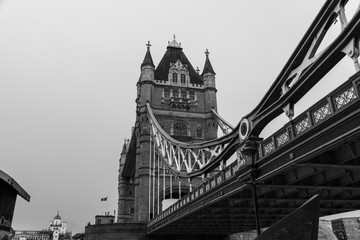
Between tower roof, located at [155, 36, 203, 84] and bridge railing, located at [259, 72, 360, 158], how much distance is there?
44210 millimetres

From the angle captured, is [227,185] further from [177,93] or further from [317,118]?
[177,93]

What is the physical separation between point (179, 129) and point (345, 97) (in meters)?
42.2

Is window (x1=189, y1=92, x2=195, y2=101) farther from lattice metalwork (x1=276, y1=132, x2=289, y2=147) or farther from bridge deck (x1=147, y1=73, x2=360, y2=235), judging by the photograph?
lattice metalwork (x1=276, y1=132, x2=289, y2=147)

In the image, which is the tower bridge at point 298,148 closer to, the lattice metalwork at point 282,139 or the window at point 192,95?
the lattice metalwork at point 282,139

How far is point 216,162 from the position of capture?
56.7ft

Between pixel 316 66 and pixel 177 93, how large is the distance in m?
43.6

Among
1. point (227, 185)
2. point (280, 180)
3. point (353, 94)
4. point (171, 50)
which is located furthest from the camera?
point (171, 50)

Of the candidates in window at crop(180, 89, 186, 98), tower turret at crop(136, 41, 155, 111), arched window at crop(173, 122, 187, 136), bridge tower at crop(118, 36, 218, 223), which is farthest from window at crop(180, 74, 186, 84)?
arched window at crop(173, 122, 187, 136)

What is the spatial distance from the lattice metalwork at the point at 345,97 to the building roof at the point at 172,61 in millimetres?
46882

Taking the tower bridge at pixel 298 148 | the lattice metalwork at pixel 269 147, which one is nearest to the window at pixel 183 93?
the tower bridge at pixel 298 148

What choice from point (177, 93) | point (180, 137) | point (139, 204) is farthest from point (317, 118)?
point (177, 93)

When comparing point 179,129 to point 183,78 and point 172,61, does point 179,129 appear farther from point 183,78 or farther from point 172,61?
point 172,61

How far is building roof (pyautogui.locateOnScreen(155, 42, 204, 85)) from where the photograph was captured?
5455cm

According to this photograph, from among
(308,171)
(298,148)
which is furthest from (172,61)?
(298,148)
